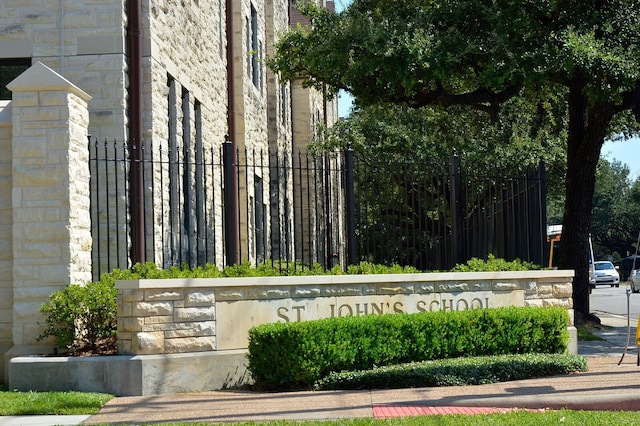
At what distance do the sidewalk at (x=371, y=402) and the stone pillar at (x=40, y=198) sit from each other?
1786mm

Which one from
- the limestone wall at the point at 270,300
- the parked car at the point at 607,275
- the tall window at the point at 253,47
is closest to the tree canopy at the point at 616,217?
the parked car at the point at 607,275

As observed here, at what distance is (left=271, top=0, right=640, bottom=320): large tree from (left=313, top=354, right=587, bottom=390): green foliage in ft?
22.7

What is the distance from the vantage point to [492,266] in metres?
13.5

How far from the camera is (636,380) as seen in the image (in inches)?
408

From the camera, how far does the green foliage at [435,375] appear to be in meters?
10.5

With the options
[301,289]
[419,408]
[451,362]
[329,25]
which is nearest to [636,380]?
[451,362]

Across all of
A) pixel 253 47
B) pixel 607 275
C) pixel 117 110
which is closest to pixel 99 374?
pixel 117 110

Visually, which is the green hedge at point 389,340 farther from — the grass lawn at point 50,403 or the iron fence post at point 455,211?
the grass lawn at point 50,403

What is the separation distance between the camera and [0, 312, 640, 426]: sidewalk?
8758 millimetres

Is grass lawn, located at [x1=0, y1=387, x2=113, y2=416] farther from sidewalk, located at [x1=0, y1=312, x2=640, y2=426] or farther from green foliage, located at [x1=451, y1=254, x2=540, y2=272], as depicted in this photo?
green foliage, located at [x1=451, y1=254, x2=540, y2=272]

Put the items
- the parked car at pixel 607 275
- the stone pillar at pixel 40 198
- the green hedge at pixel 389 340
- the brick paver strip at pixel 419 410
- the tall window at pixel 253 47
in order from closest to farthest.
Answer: the brick paver strip at pixel 419 410 → the green hedge at pixel 389 340 → the stone pillar at pixel 40 198 → the tall window at pixel 253 47 → the parked car at pixel 607 275

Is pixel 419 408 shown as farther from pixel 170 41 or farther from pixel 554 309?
pixel 170 41

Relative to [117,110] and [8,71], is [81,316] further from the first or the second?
[8,71]

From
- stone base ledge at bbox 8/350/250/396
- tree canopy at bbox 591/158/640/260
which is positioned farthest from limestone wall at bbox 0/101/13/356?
tree canopy at bbox 591/158/640/260
